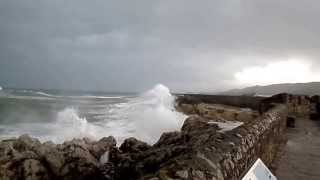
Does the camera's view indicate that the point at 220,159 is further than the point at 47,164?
No

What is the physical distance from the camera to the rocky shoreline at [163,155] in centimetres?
330

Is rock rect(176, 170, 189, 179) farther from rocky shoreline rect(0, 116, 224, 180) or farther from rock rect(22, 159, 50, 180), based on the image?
rock rect(22, 159, 50, 180)

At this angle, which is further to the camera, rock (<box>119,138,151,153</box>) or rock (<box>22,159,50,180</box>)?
rock (<box>119,138,151,153</box>)

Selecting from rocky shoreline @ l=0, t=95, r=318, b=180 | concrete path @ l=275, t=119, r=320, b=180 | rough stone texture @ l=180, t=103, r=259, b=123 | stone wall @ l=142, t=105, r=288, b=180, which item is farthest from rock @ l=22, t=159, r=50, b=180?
rough stone texture @ l=180, t=103, r=259, b=123

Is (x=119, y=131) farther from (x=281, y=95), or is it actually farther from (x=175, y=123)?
(x=281, y=95)

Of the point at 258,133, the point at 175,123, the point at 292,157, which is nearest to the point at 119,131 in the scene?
the point at 175,123

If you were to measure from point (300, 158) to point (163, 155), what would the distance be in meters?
3.14

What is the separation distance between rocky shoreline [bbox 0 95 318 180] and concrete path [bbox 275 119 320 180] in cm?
33

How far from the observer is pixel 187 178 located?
2900 millimetres

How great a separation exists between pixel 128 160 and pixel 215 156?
238 inches

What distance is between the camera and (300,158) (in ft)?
26.3

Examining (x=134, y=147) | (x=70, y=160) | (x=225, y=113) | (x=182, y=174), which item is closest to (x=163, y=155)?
(x=70, y=160)

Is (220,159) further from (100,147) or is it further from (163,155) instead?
(100,147)

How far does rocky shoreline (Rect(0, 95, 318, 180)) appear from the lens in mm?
3305
